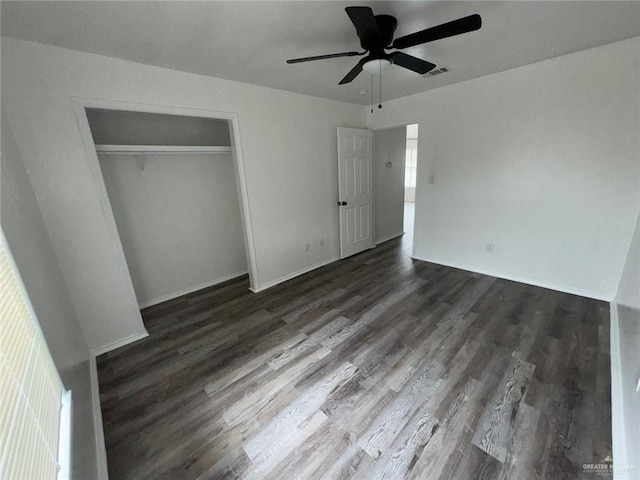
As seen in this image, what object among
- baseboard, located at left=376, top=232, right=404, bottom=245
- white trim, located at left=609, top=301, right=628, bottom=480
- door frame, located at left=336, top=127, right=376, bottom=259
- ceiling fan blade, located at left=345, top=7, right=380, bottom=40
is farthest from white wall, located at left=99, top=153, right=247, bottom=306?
white trim, located at left=609, top=301, right=628, bottom=480

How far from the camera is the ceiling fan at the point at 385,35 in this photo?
1486 millimetres

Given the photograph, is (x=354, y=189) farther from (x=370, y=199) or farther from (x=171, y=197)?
(x=171, y=197)

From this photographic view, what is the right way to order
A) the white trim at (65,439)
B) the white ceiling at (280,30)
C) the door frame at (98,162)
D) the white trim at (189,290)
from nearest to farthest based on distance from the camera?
the white trim at (65,439) → the white ceiling at (280,30) → the door frame at (98,162) → the white trim at (189,290)

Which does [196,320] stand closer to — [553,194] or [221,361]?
[221,361]

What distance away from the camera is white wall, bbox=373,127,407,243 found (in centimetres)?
486

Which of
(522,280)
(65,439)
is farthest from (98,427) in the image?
(522,280)

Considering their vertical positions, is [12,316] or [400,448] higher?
[12,316]

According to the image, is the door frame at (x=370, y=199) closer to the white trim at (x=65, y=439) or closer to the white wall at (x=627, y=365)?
the white wall at (x=627, y=365)

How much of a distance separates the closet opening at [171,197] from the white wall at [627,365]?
330 centimetres

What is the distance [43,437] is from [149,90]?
2.60 metres

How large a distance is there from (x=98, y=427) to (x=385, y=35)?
3.19 m

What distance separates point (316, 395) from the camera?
184cm

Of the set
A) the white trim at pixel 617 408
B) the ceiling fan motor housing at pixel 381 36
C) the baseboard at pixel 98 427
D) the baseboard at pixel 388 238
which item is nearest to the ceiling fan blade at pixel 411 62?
the ceiling fan motor housing at pixel 381 36

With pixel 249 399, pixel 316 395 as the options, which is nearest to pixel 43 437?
pixel 249 399
